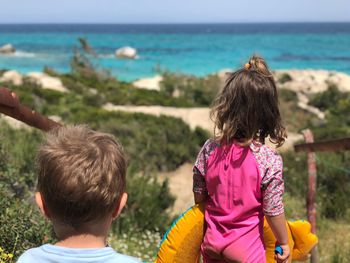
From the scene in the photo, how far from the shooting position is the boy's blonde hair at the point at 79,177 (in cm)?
142

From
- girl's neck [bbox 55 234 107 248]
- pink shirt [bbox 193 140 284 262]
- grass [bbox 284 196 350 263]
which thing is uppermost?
girl's neck [bbox 55 234 107 248]

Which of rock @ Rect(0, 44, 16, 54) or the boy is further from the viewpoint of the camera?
rock @ Rect(0, 44, 16, 54)

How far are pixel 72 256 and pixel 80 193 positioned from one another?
175 mm

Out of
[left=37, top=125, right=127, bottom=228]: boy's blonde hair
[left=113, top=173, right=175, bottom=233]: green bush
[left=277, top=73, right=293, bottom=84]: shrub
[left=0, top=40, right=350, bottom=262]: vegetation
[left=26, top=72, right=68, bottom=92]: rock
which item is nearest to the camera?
[left=37, top=125, right=127, bottom=228]: boy's blonde hair

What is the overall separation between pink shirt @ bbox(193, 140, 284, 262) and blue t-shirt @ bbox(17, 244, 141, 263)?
0.90 m

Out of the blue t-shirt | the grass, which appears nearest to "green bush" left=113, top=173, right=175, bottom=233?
the grass

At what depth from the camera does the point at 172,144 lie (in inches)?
456

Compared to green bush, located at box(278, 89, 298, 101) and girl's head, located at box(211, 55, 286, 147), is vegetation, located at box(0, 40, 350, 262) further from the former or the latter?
green bush, located at box(278, 89, 298, 101)

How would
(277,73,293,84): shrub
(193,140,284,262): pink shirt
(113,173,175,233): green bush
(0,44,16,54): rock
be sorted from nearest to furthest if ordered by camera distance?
(193,140,284,262): pink shirt < (113,173,175,233): green bush < (277,73,293,84): shrub < (0,44,16,54): rock

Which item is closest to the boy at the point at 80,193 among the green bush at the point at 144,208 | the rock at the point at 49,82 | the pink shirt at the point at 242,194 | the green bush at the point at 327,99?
the pink shirt at the point at 242,194

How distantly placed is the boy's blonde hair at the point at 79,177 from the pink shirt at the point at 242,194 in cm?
88

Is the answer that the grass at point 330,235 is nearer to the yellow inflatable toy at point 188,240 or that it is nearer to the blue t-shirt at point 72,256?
the yellow inflatable toy at point 188,240

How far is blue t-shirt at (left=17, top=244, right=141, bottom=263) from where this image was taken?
143cm

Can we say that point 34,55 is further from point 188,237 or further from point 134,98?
point 188,237
